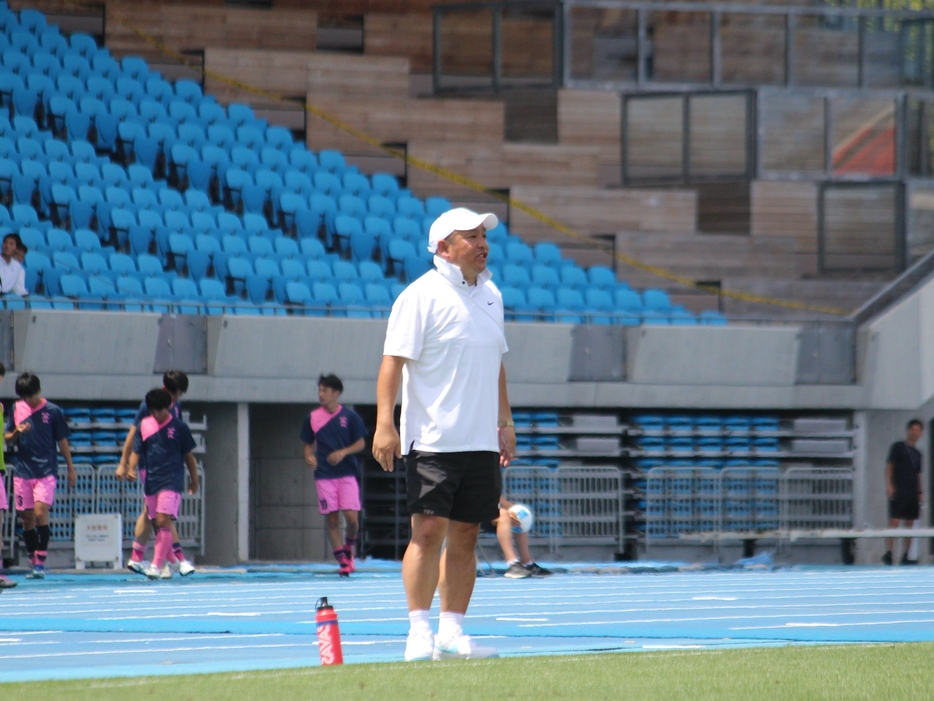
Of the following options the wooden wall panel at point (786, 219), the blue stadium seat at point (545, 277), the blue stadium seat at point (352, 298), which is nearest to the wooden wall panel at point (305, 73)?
the blue stadium seat at point (545, 277)

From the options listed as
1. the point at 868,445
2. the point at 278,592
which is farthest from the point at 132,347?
the point at 868,445

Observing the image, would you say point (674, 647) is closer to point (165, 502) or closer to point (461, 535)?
point (461, 535)

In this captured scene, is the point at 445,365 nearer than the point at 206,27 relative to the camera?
Yes

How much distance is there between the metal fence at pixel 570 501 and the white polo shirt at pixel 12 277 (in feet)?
21.2

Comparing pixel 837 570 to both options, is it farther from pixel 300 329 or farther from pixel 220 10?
pixel 220 10

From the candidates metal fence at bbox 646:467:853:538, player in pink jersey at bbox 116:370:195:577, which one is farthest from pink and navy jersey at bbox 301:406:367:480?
metal fence at bbox 646:467:853:538

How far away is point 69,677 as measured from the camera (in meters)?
6.45

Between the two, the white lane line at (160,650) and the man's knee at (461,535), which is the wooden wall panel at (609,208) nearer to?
the white lane line at (160,650)

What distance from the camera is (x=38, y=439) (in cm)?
1606

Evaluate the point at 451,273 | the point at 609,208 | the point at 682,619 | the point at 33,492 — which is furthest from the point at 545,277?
the point at 451,273

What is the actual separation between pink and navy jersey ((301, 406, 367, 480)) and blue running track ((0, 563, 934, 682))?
1088 mm

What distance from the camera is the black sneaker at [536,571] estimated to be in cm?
1669

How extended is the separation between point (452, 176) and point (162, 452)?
1153 centimetres

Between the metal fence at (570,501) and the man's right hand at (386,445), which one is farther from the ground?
the man's right hand at (386,445)
